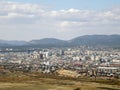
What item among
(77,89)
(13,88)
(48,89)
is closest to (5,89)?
(13,88)

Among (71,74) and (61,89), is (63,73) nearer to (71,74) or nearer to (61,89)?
(71,74)

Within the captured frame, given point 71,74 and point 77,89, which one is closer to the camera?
point 77,89

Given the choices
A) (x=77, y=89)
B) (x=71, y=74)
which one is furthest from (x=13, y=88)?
(x=71, y=74)

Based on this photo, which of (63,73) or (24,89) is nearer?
(24,89)

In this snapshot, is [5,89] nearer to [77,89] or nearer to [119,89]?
[77,89]

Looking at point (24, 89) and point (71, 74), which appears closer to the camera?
point (24, 89)

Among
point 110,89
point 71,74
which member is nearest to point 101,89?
point 110,89

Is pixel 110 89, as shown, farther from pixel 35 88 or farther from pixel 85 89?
pixel 35 88
